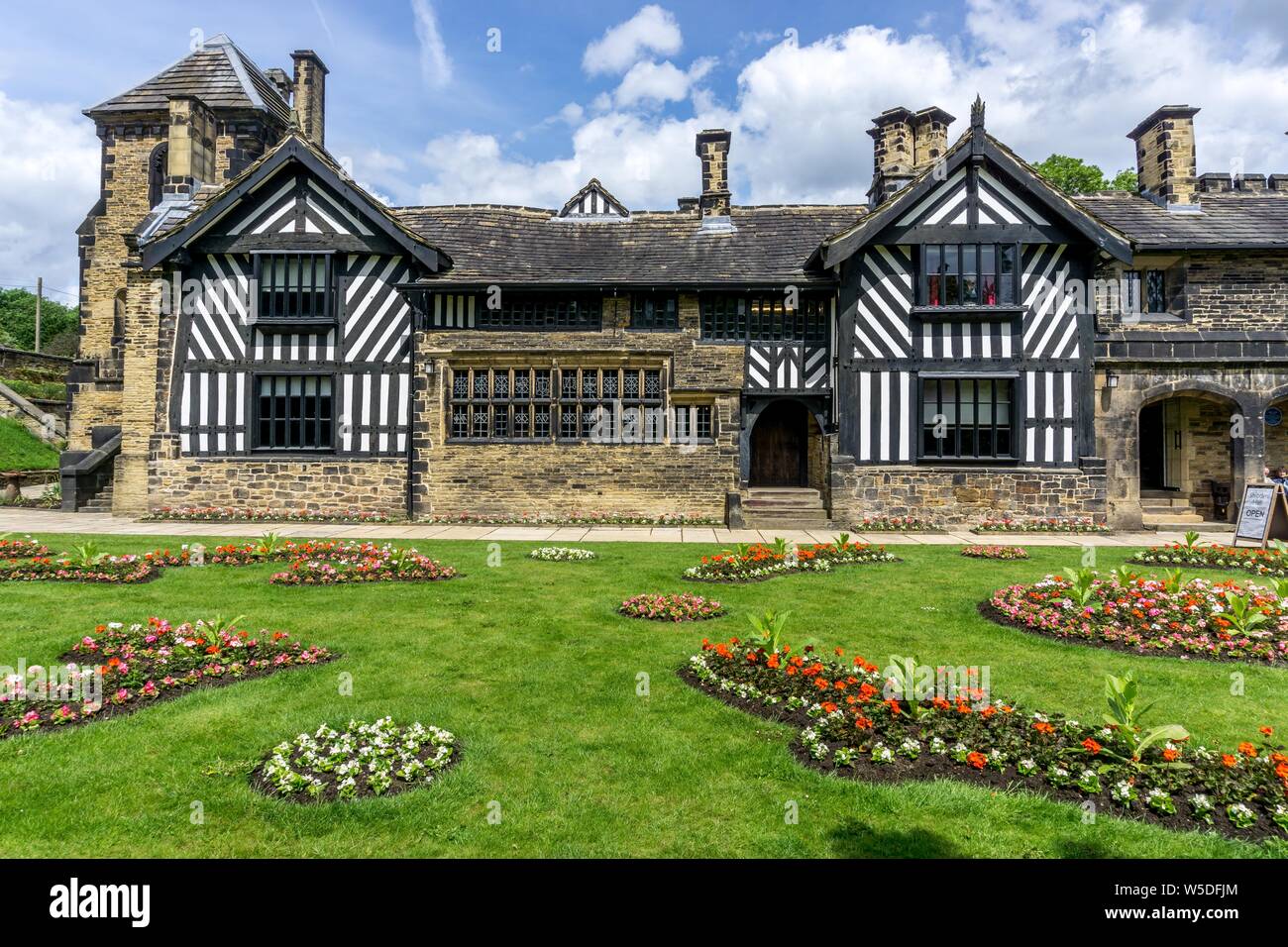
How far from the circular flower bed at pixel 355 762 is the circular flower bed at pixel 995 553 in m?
10.6

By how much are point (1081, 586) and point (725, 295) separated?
1252 cm

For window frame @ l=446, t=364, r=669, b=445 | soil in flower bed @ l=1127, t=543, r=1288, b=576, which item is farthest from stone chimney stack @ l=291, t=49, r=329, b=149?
soil in flower bed @ l=1127, t=543, r=1288, b=576

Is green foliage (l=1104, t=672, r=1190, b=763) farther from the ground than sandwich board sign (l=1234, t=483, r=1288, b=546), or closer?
closer

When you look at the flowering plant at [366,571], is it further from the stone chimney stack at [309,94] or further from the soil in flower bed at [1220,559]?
the stone chimney stack at [309,94]

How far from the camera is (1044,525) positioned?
16.3 m

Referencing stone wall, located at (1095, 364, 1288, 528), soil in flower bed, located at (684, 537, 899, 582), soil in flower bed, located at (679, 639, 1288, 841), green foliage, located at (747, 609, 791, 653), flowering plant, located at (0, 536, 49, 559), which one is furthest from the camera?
stone wall, located at (1095, 364, 1288, 528)

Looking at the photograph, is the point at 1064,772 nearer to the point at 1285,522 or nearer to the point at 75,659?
the point at 75,659

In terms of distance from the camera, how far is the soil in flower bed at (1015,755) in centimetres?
371

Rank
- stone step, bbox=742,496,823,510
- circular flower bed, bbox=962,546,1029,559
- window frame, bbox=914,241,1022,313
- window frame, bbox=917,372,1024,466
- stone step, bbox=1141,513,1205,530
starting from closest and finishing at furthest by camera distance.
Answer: circular flower bed, bbox=962,546,1029,559
window frame, bbox=914,241,1022,313
window frame, bbox=917,372,1024,466
stone step, bbox=1141,513,1205,530
stone step, bbox=742,496,823,510

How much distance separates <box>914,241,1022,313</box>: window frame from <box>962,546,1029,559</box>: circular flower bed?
276 inches

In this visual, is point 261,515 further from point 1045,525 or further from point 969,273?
point 1045,525

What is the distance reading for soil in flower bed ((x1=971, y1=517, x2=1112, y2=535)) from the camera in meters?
16.1

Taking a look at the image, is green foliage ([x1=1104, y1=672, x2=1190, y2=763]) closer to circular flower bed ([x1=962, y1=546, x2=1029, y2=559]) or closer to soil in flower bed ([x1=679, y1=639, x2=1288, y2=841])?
soil in flower bed ([x1=679, y1=639, x2=1288, y2=841])
